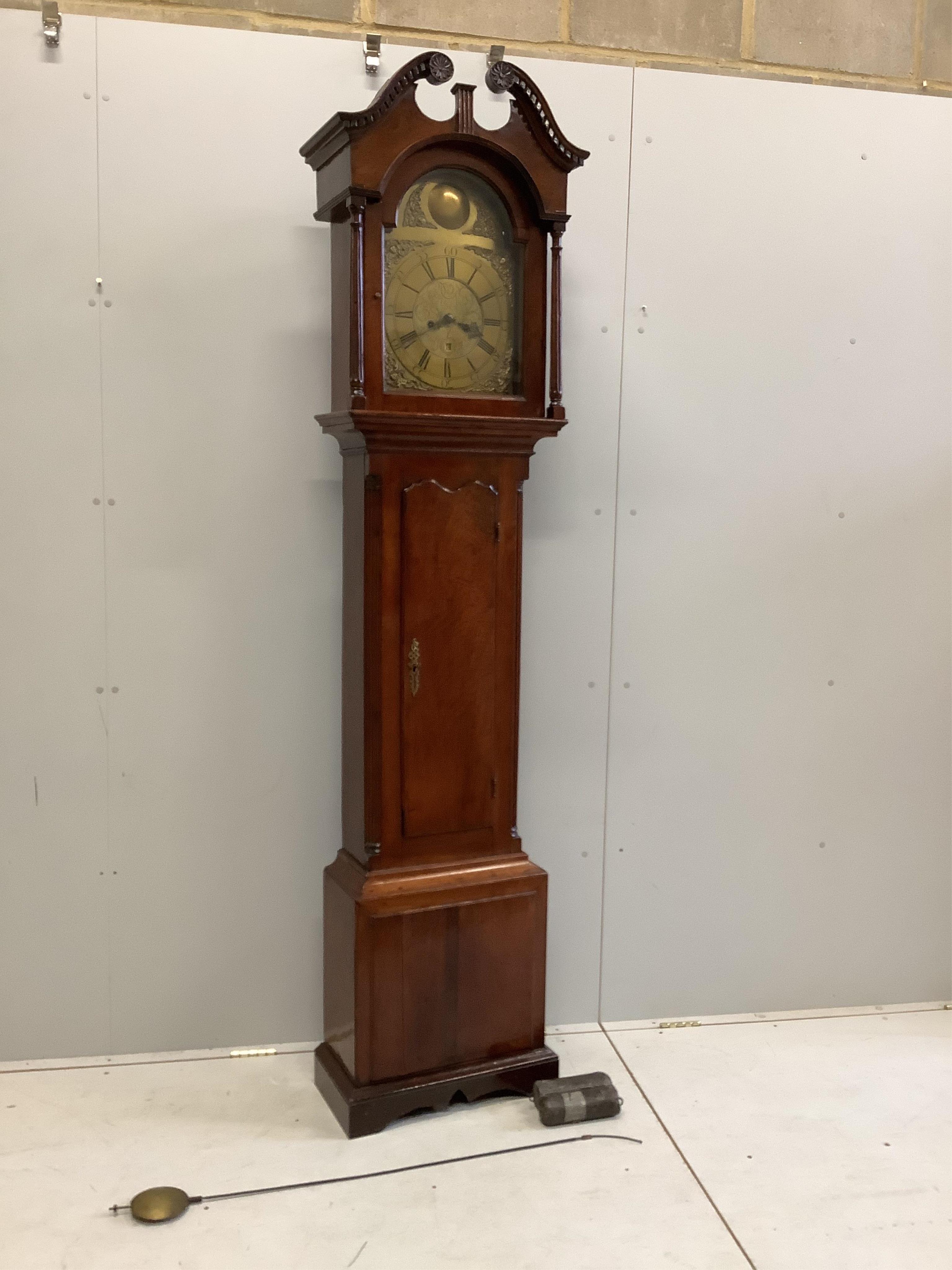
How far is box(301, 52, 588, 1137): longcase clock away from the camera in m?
2.09

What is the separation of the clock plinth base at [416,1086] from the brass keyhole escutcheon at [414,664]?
770 millimetres

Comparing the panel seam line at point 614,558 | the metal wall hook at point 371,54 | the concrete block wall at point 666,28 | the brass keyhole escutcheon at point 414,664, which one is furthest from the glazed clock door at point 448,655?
the concrete block wall at point 666,28

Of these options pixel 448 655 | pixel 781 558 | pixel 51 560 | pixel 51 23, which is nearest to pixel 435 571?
pixel 448 655

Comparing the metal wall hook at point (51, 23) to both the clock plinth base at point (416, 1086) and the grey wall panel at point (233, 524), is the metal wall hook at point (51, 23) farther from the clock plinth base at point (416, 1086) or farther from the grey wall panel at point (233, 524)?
the clock plinth base at point (416, 1086)

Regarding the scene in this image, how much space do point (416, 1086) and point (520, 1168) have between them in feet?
0.85

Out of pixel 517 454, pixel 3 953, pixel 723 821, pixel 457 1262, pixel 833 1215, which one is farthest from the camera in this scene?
pixel 723 821

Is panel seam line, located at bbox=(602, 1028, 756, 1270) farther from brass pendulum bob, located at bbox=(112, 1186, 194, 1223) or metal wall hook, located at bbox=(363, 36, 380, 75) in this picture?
metal wall hook, located at bbox=(363, 36, 380, 75)

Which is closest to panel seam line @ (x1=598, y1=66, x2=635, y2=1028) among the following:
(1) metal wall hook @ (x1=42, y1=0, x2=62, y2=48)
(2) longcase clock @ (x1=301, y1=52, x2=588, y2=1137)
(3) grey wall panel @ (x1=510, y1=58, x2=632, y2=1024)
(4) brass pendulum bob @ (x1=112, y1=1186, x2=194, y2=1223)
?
(3) grey wall panel @ (x1=510, y1=58, x2=632, y2=1024)

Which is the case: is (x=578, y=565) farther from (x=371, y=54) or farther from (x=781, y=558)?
(x=371, y=54)

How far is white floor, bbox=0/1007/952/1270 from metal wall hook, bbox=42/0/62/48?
206 cm

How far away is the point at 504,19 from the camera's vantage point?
96.6 inches

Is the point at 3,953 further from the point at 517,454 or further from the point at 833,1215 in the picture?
the point at 833,1215

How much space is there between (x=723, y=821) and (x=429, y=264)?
1429 millimetres

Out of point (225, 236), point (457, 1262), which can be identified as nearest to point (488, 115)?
point (225, 236)
